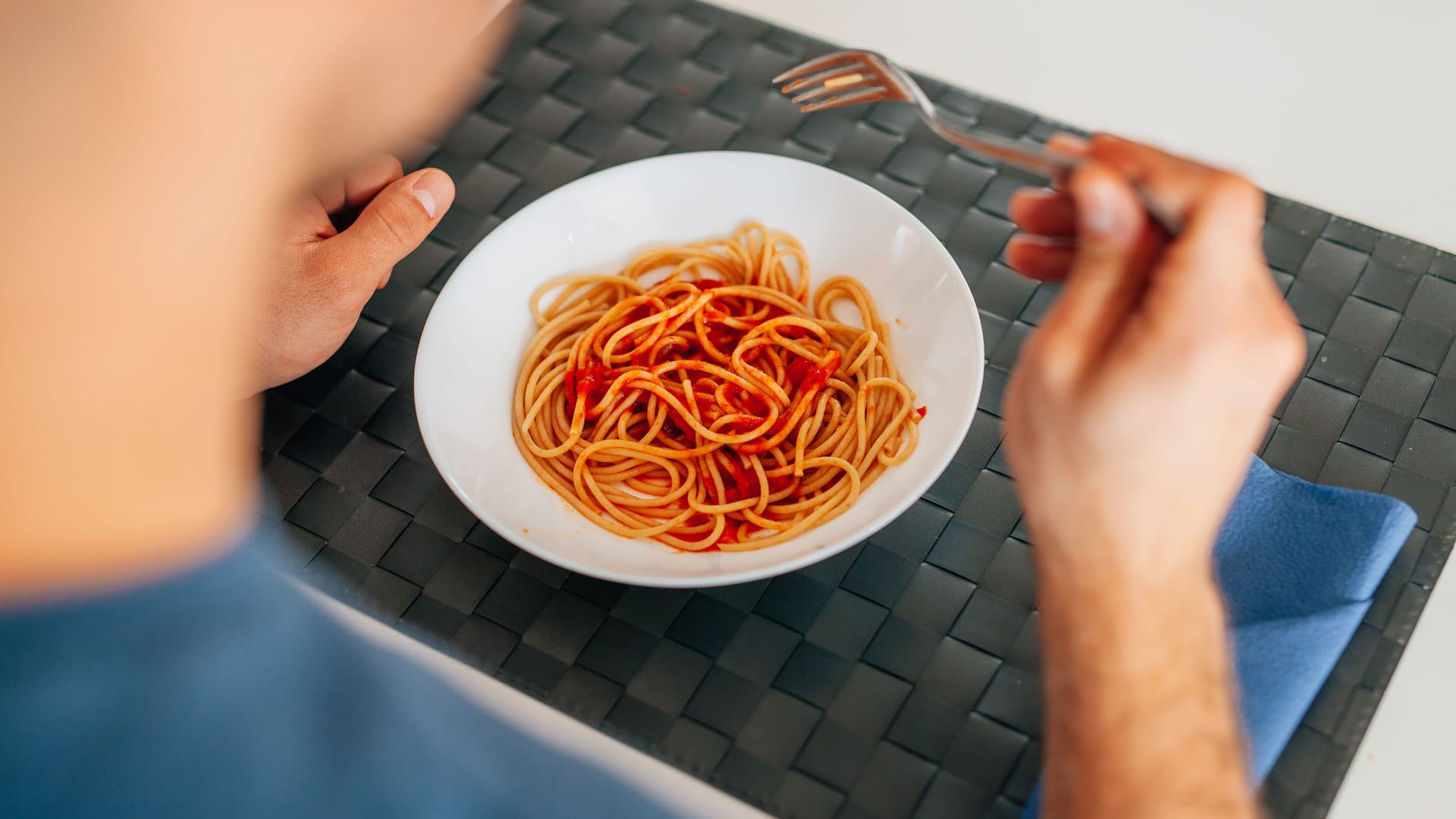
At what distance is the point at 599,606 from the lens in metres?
1.02

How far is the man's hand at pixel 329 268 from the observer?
44.7 inches

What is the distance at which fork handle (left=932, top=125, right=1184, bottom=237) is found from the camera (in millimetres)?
680

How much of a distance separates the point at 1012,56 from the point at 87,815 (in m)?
1.42

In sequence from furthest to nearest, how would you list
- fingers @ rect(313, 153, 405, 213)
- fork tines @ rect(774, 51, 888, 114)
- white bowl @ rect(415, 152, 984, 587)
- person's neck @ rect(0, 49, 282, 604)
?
1. fingers @ rect(313, 153, 405, 213)
2. fork tines @ rect(774, 51, 888, 114)
3. white bowl @ rect(415, 152, 984, 587)
4. person's neck @ rect(0, 49, 282, 604)

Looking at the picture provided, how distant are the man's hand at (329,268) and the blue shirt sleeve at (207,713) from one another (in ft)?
1.74

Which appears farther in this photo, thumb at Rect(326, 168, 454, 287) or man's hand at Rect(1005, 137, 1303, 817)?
thumb at Rect(326, 168, 454, 287)

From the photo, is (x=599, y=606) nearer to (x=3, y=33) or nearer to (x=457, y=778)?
(x=457, y=778)

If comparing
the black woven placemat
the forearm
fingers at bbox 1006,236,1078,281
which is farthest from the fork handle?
the black woven placemat

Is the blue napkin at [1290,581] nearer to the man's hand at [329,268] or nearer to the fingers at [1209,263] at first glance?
the fingers at [1209,263]

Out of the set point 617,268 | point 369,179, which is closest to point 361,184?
point 369,179

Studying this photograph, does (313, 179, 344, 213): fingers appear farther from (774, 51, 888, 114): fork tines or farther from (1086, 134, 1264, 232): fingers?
(1086, 134, 1264, 232): fingers

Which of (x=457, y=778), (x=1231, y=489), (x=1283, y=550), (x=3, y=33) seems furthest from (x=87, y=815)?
(x=1283, y=550)

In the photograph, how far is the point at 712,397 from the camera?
1147 mm

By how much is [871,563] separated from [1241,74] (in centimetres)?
98
